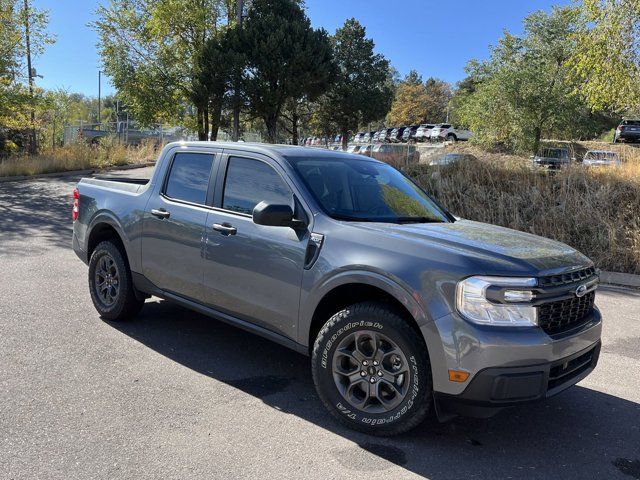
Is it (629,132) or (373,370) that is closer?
(373,370)

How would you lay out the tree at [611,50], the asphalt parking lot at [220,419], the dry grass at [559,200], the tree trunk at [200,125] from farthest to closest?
the tree trunk at [200,125] < the tree at [611,50] < the dry grass at [559,200] < the asphalt parking lot at [220,419]

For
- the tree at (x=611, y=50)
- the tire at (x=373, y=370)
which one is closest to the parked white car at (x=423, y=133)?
the tree at (x=611, y=50)

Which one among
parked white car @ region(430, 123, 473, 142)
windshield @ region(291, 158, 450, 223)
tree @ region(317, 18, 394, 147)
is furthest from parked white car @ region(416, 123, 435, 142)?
windshield @ region(291, 158, 450, 223)

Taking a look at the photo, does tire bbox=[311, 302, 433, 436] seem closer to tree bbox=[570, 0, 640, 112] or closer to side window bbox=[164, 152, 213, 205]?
side window bbox=[164, 152, 213, 205]

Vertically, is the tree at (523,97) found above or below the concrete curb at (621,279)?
above

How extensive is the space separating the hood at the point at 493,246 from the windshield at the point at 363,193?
255 millimetres

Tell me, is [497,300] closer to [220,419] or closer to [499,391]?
[499,391]

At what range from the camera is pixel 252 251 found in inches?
150

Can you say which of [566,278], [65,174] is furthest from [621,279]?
[65,174]

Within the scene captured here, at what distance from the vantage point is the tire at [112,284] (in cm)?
502

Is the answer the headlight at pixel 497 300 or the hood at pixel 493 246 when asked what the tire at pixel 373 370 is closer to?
the headlight at pixel 497 300

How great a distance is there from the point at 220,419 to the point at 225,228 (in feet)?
4.48

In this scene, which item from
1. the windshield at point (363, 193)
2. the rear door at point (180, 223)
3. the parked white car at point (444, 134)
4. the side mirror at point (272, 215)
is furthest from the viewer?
the parked white car at point (444, 134)

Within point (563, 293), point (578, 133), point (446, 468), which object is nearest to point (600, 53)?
point (563, 293)
